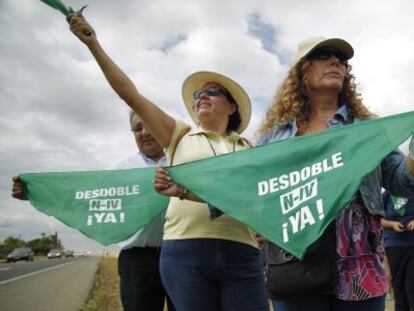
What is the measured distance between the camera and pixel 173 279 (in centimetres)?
226

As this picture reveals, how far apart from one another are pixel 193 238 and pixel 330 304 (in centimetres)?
75

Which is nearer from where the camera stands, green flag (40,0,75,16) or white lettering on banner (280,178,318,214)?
white lettering on banner (280,178,318,214)

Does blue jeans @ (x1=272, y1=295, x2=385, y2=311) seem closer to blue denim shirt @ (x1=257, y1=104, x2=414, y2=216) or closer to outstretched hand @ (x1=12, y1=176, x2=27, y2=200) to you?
blue denim shirt @ (x1=257, y1=104, x2=414, y2=216)

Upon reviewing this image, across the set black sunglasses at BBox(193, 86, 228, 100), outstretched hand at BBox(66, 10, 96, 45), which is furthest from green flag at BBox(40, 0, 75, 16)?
black sunglasses at BBox(193, 86, 228, 100)

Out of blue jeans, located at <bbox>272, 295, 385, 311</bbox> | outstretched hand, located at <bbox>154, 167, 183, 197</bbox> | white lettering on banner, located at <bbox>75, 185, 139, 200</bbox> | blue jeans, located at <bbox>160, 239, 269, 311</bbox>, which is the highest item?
white lettering on banner, located at <bbox>75, 185, 139, 200</bbox>

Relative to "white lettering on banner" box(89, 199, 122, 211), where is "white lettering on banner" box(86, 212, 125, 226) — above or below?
below

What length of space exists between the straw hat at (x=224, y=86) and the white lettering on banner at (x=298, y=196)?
132cm

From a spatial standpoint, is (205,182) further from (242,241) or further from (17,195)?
(17,195)

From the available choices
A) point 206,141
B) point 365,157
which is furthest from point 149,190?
point 365,157

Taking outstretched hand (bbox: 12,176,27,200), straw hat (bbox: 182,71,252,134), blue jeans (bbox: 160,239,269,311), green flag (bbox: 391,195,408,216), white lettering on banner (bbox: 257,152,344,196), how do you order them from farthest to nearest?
green flag (bbox: 391,195,408,216) → outstretched hand (bbox: 12,176,27,200) → straw hat (bbox: 182,71,252,134) → blue jeans (bbox: 160,239,269,311) → white lettering on banner (bbox: 257,152,344,196)

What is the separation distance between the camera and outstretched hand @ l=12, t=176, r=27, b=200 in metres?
3.28

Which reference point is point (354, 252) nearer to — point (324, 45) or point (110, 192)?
point (324, 45)

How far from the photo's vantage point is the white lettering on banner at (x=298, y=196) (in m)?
1.83

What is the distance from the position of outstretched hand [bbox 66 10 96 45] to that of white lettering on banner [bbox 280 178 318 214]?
137cm
